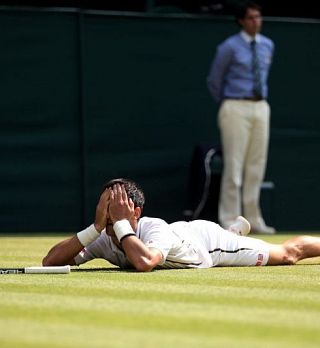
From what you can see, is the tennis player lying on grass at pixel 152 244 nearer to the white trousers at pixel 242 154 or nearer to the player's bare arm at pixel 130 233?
the player's bare arm at pixel 130 233

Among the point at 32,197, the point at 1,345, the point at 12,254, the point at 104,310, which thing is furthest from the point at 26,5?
the point at 1,345

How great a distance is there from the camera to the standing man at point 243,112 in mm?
15305

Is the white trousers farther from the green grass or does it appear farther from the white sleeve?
the white sleeve

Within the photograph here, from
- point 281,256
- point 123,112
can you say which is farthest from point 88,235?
point 123,112

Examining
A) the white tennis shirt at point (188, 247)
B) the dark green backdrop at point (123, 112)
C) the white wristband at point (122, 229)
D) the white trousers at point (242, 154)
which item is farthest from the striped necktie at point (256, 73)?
the white wristband at point (122, 229)

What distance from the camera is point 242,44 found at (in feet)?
50.3

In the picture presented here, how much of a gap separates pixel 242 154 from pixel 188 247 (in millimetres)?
7025

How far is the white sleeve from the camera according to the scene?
317 inches

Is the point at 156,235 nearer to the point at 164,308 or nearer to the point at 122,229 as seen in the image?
the point at 122,229

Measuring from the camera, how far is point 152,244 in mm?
8047

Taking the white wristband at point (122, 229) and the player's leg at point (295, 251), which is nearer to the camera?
the white wristband at point (122, 229)

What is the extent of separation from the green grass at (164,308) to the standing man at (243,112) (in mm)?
6519

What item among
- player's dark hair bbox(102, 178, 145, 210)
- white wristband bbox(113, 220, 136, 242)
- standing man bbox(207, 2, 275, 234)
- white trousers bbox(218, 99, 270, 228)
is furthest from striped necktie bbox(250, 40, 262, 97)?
white wristband bbox(113, 220, 136, 242)

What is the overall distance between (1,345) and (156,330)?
0.73 meters
